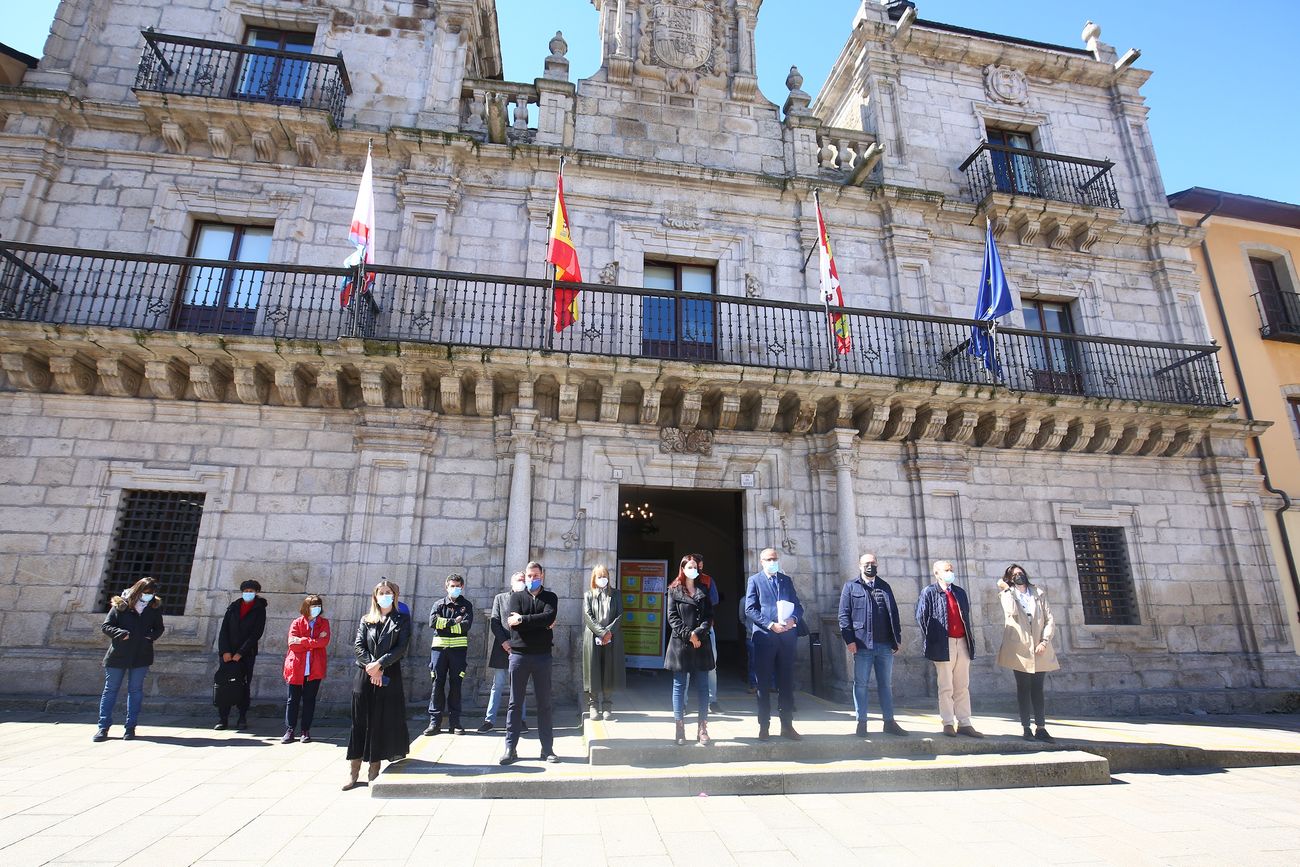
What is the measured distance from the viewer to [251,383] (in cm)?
863

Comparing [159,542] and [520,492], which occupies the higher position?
[520,492]

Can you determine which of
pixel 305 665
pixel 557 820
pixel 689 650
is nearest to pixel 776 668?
pixel 689 650

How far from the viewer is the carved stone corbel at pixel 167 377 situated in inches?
333

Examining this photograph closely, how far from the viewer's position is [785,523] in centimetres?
956

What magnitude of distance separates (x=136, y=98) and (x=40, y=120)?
141cm

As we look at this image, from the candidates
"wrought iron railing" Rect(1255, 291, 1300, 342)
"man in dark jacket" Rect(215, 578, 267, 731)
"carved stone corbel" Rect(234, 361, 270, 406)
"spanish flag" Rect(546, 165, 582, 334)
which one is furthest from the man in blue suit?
"wrought iron railing" Rect(1255, 291, 1300, 342)

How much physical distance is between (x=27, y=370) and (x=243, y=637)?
17.0ft

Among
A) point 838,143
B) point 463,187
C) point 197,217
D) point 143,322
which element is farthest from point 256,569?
point 838,143

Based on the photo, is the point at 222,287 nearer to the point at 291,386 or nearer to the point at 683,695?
the point at 291,386

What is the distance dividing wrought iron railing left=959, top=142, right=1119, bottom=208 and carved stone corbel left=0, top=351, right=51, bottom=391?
16.0 m

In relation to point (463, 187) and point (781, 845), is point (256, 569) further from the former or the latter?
point (781, 845)

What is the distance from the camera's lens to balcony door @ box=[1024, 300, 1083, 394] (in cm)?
1125

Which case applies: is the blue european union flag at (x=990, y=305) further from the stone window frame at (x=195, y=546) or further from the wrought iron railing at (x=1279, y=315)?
the stone window frame at (x=195, y=546)

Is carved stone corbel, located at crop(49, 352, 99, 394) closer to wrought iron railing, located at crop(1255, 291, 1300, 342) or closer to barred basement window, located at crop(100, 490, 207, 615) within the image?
barred basement window, located at crop(100, 490, 207, 615)
